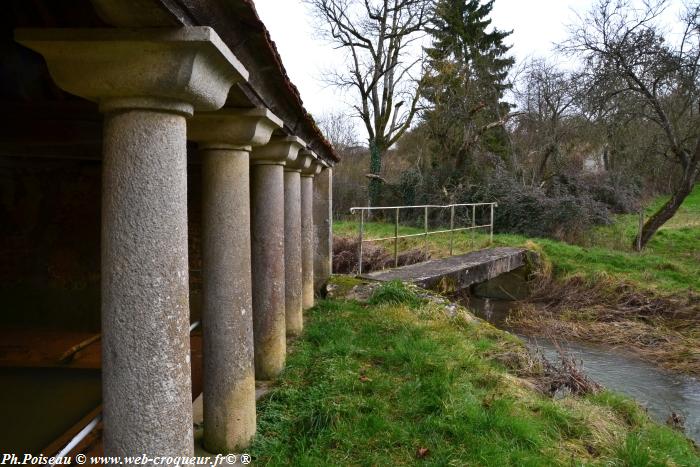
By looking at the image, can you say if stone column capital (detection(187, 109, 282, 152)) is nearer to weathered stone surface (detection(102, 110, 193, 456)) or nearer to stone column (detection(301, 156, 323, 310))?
weathered stone surface (detection(102, 110, 193, 456))

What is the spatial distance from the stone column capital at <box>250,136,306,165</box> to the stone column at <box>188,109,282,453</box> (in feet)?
3.15

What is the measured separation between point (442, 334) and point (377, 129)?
15478mm

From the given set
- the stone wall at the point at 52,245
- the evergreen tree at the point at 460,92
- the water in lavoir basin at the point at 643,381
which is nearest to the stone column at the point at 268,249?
the stone wall at the point at 52,245

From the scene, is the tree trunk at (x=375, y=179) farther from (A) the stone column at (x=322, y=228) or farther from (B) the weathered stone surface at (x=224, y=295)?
(B) the weathered stone surface at (x=224, y=295)

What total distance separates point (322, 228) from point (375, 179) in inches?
487

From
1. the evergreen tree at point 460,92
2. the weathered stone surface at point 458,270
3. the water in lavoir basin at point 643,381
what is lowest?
the water in lavoir basin at point 643,381

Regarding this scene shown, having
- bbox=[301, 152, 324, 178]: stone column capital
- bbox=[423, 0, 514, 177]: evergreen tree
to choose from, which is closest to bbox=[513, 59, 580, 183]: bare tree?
bbox=[423, 0, 514, 177]: evergreen tree

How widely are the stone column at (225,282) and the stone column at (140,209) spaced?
3.28 feet

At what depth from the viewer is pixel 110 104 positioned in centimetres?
184

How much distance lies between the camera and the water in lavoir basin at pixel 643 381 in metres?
5.66

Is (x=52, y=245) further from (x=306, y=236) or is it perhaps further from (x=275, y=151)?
(x=275, y=151)

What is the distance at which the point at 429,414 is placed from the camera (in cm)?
358

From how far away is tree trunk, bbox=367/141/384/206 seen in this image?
20.2 m

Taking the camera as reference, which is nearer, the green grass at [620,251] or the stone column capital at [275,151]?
the stone column capital at [275,151]
